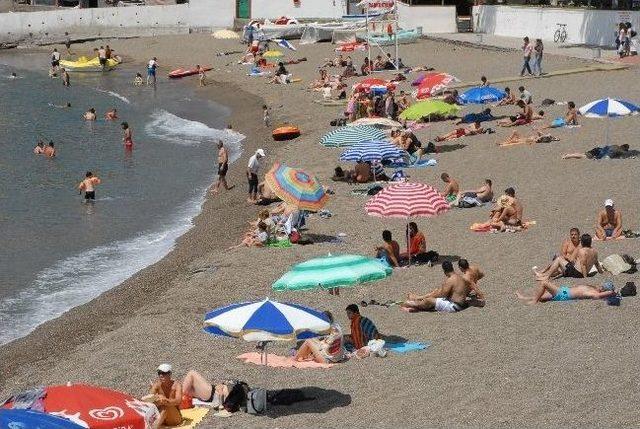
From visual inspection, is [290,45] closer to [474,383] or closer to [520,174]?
[520,174]

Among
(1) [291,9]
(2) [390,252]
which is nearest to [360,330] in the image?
(2) [390,252]

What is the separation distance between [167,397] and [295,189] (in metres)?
8.86

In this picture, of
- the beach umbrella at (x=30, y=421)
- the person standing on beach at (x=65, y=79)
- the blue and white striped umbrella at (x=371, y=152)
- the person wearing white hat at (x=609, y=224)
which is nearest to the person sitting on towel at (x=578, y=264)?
the person wearing white hat at (x=609, y=224)

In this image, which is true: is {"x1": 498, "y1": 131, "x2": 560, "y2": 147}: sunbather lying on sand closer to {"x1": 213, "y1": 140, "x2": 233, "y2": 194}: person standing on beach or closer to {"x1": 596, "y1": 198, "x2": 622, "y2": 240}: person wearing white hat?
{"x1": 213, "y1": 140, "x2": 233, "y2": 194}: person standing on beach

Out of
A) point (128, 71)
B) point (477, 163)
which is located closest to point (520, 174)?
point (477, 163)

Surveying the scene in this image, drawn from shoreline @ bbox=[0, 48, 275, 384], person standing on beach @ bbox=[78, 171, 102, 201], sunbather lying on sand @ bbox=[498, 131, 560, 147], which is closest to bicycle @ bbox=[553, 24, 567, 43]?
shoreline @ bbox=[0, 48, 275, 384]

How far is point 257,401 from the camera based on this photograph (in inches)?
536

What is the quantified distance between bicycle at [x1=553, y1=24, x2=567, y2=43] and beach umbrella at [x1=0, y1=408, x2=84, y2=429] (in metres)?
41.1

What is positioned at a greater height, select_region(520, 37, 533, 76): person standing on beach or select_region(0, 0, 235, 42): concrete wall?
select_region(520, 37, 533, 76): person standing on beach

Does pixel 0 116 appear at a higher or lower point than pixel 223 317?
lower

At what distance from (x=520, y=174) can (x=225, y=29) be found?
1669 inches

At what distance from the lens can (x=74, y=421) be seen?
12.0 meters

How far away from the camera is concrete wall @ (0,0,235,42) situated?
6762 centimetres

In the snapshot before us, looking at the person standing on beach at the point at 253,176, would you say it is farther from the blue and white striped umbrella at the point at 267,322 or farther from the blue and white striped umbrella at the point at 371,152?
the blue and white striped umbrella at the point at 267,322
